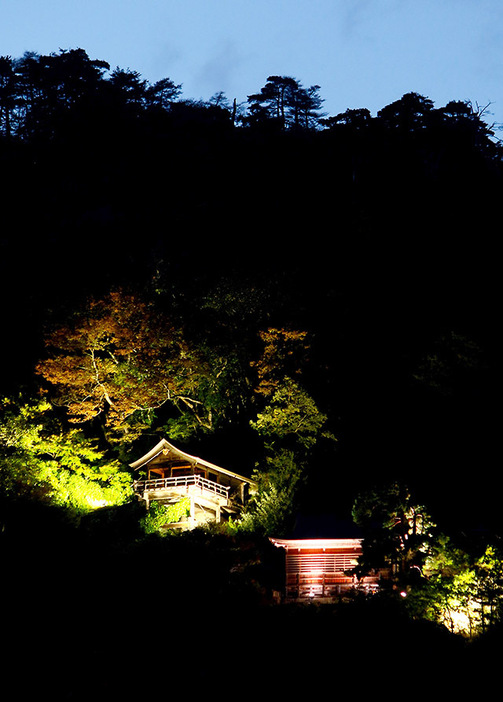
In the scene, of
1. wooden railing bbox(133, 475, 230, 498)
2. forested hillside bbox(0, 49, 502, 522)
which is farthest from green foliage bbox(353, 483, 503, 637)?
wooden railing bbox(133, 475, 230, 498)

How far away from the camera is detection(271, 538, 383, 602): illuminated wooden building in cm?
1927

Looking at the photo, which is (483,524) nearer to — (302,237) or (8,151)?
(302,237)

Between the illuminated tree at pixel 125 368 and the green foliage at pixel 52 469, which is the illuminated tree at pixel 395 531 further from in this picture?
the illuminated tree at pixel 125 368

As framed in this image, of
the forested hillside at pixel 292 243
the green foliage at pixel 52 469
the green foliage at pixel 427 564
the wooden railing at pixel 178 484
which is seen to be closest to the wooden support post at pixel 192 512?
the wooden railing at pixel 178 484

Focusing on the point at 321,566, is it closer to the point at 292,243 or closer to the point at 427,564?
the point at 427,564

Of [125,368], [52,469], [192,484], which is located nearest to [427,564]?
[192,484]

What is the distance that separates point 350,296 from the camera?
31.9m

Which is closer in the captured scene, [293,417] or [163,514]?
[163,514]

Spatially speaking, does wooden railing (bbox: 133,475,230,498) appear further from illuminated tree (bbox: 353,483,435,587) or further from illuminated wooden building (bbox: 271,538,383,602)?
illuminated tree (bbox: 353,483,435,587)

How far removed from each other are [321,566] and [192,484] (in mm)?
7034

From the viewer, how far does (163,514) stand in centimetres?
2362

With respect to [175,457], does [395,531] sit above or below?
below

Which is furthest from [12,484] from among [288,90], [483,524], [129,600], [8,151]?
[288,90]

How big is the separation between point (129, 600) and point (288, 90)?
59082 millimetres
